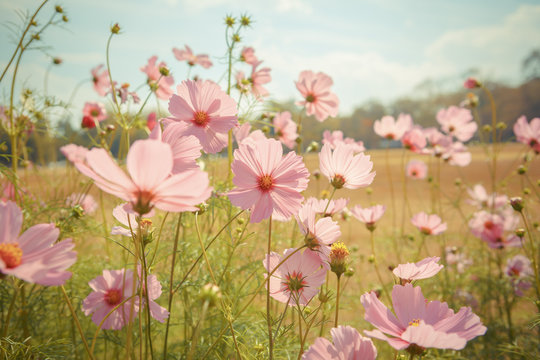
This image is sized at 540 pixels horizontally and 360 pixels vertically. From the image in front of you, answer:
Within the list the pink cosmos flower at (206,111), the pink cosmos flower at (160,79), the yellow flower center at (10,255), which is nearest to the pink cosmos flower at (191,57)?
the pink cosmos flower at (160,79)

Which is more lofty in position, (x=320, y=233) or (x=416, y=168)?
(x=320, y=233)

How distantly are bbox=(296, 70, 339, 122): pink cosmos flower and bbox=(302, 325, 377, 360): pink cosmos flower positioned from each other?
625 millimetres

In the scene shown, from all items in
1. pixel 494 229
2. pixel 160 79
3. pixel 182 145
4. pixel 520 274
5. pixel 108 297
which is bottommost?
pixel 520 274

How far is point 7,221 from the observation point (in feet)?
0.93

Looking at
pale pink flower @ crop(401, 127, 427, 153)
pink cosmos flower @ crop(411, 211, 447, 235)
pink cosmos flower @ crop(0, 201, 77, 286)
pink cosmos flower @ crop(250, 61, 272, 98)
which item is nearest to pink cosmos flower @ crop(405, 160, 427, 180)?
pale pink flower @ crop(401, 127, 427, 153)

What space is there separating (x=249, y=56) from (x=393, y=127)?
629mm

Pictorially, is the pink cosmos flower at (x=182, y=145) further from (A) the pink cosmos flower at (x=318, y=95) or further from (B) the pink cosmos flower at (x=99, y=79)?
(B) the pink cosmos flower at (x=99, y=79)

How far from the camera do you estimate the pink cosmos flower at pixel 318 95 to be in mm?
862

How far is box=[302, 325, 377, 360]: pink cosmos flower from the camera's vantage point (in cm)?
31

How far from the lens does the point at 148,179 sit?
0.28 metres

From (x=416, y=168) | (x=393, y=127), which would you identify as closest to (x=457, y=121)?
(x=416, y=168)

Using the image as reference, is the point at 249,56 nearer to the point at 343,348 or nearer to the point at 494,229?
the point at 343,348

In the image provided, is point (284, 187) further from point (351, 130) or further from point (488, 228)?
point (351, 130)

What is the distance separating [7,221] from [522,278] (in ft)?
4.03
